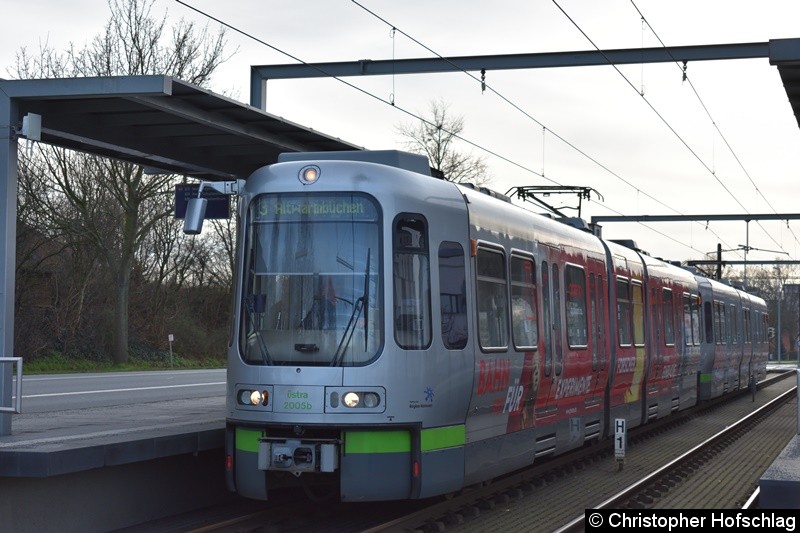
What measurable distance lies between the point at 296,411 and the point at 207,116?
3923 millimetres

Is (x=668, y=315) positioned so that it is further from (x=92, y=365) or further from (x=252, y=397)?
(x=92, y=365)

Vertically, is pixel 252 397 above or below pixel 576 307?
below

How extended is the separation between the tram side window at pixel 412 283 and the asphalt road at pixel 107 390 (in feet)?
28.8

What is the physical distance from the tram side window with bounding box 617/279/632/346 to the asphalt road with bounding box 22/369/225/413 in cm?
706

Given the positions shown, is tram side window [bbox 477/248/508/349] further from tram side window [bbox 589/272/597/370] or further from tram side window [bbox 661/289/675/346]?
tram side window [bbox 661/289/675/346]

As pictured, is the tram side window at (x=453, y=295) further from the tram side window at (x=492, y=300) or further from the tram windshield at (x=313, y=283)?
the tram windshield at (x=313, y=283)

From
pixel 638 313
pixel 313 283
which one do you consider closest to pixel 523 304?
pixel 313 283

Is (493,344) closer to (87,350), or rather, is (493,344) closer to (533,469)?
(533,469)

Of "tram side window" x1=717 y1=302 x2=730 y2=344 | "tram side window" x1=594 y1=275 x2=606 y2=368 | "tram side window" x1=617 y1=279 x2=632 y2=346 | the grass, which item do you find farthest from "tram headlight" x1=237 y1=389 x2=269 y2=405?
the grass

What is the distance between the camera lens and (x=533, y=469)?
15266 millimetres

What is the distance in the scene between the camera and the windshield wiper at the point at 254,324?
1053cm

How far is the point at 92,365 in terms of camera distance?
37938mm

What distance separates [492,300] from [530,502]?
242 cm

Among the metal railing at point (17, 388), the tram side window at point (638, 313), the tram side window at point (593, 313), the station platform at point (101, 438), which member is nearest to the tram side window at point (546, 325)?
the tram side window at point (593, 313)
